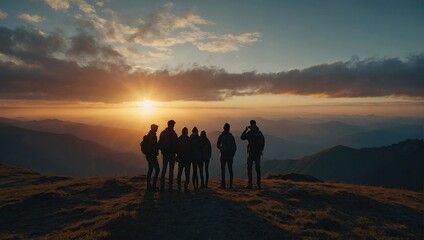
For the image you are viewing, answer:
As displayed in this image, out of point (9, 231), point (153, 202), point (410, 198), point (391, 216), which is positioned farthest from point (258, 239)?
point (410, 198)

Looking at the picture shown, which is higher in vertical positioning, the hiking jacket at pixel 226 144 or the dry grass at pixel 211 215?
the hiking jacket at pixel 226 144

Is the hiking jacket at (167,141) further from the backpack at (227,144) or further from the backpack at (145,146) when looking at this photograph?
the backpack at (227,144)

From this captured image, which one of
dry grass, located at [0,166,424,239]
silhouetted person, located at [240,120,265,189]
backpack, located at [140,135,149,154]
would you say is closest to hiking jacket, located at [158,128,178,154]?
backpack, located at [140,135,149,154]

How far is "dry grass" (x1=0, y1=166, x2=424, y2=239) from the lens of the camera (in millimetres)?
12617

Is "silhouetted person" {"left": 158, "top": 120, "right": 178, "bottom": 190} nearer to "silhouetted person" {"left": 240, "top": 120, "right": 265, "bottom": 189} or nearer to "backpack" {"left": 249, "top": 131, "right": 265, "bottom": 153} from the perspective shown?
"silhouetted person" {"left": 240, "top": 120, "right": 265, "bottom": 189}

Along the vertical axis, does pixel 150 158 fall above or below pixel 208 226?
above

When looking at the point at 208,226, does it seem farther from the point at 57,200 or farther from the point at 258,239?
the point at 57,200

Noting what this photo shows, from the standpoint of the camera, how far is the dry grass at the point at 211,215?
1262cm

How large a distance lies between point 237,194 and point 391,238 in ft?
26.9

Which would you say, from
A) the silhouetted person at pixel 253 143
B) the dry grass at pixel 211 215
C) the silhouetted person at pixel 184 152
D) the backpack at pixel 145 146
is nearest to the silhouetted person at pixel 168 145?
the silhouetted person at pixel 184 152

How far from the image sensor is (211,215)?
14000 millimetres

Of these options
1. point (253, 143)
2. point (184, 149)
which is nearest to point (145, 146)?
point (184, 149)

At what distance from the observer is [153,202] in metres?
16.6

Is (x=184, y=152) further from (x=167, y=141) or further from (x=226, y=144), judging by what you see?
(x=226, y=144)
